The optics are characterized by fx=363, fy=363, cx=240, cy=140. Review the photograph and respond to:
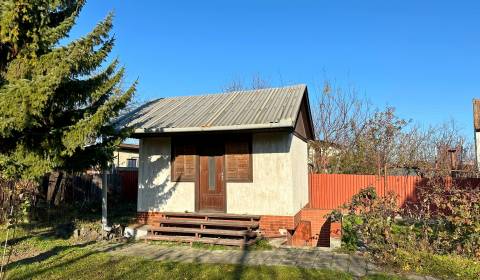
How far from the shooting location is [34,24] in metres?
7.59

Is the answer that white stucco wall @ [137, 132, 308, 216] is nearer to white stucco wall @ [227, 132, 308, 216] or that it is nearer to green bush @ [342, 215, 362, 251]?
white stucco wall @ [227, 132, 308, 216]

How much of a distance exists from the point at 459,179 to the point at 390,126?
7236 mm

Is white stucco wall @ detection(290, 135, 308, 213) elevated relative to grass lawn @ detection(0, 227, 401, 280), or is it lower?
elevated

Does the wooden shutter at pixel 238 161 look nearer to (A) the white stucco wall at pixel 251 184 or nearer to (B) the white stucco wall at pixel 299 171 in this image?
(A) the white stucco wall at pixel 251 184

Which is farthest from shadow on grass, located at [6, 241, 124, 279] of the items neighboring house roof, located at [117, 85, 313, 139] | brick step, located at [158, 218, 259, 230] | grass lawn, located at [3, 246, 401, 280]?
neighboring house roof, located at [117, 85, 313, 139]

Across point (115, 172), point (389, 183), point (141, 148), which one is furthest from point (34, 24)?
point (389, 183)

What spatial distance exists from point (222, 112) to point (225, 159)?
4.69 feet

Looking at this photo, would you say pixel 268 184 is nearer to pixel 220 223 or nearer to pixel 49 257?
pixel 220 223

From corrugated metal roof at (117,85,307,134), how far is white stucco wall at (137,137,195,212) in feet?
2.64

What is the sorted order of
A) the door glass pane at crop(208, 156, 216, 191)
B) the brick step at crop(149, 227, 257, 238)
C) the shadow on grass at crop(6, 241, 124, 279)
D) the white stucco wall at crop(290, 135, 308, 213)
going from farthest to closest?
the white stucco wall at crop(290, 135, 308, 213), the door glass pane at crop(208, 156, 216, 191), the brick step at crop(149, 227, 257, 238), the shadow on grass at crop(6, 241, 124, 279)

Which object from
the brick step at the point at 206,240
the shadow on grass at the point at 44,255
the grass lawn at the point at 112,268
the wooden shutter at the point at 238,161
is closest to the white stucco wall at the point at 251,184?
the wooden shutter at the point at 238,161

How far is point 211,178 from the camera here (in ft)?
34.2

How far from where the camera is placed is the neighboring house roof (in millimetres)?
9227

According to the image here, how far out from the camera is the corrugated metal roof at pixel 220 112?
364 inches
